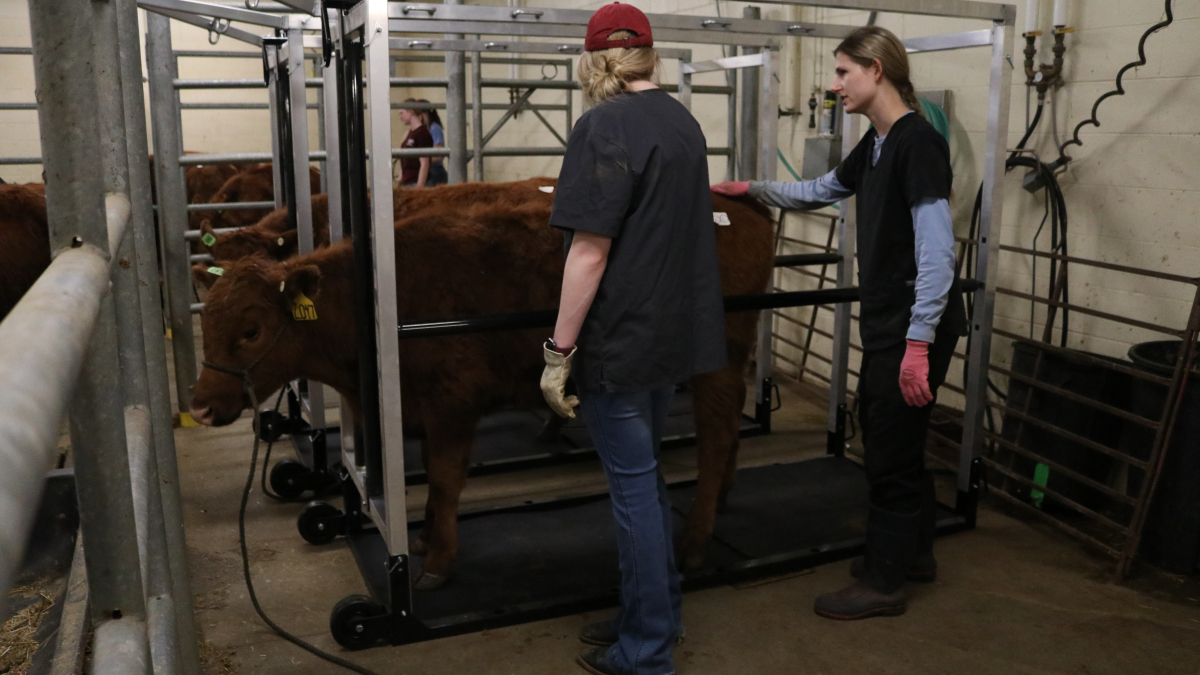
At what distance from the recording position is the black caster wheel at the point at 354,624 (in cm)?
293

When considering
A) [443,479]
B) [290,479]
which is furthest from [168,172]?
[443,479]

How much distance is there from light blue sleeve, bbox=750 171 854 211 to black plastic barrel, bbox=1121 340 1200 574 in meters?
1.38

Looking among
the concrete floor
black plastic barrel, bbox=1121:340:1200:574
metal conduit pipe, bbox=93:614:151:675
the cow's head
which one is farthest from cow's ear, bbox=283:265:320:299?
black plastic barrel, bbox=1121:340:1200:574

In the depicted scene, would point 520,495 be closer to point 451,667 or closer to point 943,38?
point 451,667

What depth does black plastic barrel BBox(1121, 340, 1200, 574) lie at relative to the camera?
3.44 m

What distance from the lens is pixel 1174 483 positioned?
11.5ft

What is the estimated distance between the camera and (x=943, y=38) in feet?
12.7

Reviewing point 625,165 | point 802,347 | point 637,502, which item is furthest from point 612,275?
point 802,347

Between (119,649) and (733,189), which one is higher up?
(733,189)

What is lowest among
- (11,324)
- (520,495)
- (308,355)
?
(520,495)

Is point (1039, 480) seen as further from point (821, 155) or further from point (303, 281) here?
point (303, 281)

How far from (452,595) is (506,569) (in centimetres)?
25

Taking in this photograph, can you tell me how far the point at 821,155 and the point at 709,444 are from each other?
2610 mm

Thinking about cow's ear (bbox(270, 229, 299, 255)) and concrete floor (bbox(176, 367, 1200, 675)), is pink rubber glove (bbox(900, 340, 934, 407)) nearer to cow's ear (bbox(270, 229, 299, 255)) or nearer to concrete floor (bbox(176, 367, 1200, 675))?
concrete floor (bbox(176, 367, 1200, 675))
